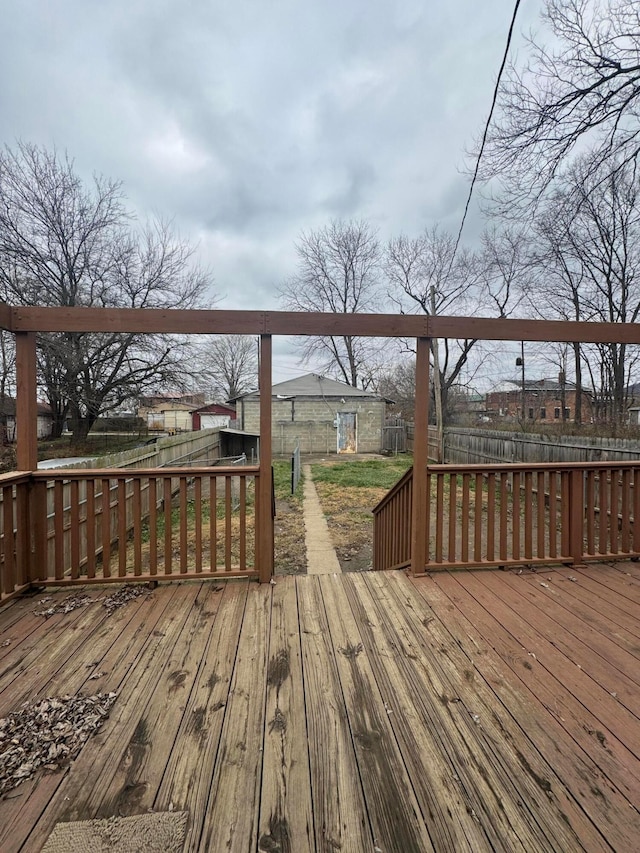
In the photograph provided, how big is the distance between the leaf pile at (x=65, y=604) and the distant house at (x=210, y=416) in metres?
27.6

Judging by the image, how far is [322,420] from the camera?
16.8m

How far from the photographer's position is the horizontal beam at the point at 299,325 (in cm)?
252

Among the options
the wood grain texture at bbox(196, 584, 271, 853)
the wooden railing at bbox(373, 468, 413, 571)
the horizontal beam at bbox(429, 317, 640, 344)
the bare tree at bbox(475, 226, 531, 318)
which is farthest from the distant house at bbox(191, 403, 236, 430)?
the wood grain texture at bbox(196, 584, 271, 853)

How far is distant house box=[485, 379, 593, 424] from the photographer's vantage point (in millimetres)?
12492

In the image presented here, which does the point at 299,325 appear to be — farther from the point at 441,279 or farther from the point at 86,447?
the point at 441,279

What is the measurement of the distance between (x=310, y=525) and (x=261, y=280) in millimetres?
15858

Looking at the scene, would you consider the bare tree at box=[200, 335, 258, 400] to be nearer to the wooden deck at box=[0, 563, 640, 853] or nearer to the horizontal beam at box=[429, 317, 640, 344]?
the horizontal beam at box=[429, 317, 640, 344]

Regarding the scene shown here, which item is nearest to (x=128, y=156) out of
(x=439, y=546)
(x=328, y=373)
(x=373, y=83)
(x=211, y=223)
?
(x=211, y=223)

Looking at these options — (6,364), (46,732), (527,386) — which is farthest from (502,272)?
(46,732)

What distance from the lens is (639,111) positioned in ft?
13.6

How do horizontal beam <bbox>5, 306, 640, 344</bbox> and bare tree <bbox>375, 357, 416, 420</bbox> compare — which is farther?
bare tree <bbox>375, 357, 416, 420</bbox>

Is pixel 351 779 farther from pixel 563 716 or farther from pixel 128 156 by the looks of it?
pixel 128 156

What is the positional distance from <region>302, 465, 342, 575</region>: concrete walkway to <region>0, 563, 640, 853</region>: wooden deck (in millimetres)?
1716

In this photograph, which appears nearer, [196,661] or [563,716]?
[563,716]
